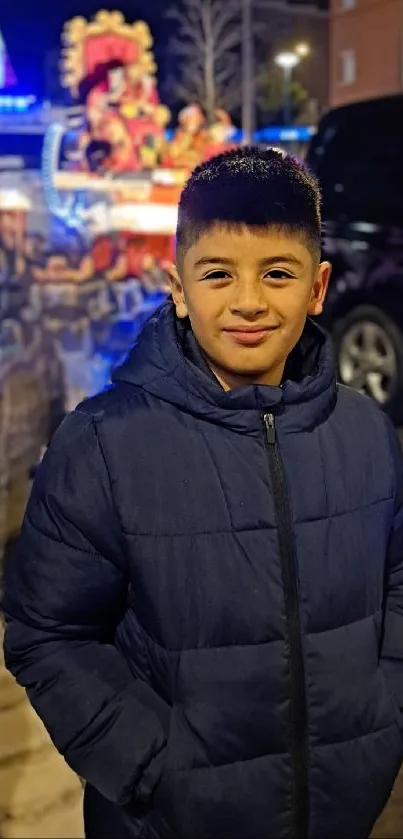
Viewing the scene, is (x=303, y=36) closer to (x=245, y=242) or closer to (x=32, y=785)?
(x=32, y=785)

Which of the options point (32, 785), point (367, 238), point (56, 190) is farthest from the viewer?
point (56, 190)

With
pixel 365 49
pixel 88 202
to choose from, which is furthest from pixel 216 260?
pixel 88 202

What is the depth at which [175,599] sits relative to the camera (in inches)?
50.1

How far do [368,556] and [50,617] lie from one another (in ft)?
1.50

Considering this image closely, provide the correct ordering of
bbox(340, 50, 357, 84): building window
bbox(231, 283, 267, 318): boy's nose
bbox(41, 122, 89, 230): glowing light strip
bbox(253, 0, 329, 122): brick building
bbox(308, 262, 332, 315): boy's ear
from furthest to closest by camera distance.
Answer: bbox(41, 122, 89, 230): glowing light strip → bbox(253, 0, 329, 122): brick building → bbox(340, 50, 357, 84): building window → bbox(308, 262, 332, 315): boy's ear → bbox(231, 283, 267, 318): boy's nose

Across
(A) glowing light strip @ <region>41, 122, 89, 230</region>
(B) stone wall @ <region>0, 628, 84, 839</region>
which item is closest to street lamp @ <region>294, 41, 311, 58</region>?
(A) glowing light strip @ <region>41, 122, 89, 230</region>

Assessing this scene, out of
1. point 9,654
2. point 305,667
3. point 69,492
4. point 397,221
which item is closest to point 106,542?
point 69,492

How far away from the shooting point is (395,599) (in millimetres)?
1459

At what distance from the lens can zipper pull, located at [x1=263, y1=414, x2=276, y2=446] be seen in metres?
1.32

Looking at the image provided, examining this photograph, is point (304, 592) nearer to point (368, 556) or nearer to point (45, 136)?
point (368, 556)

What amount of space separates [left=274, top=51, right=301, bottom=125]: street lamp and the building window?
0.36 meters

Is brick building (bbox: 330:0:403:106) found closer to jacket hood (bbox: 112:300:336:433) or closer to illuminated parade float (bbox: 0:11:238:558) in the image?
illuminated parade float (bbox: 0:11:238:558)

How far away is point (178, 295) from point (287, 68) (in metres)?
5.26

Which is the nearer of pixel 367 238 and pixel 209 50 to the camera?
pixel 367 238
